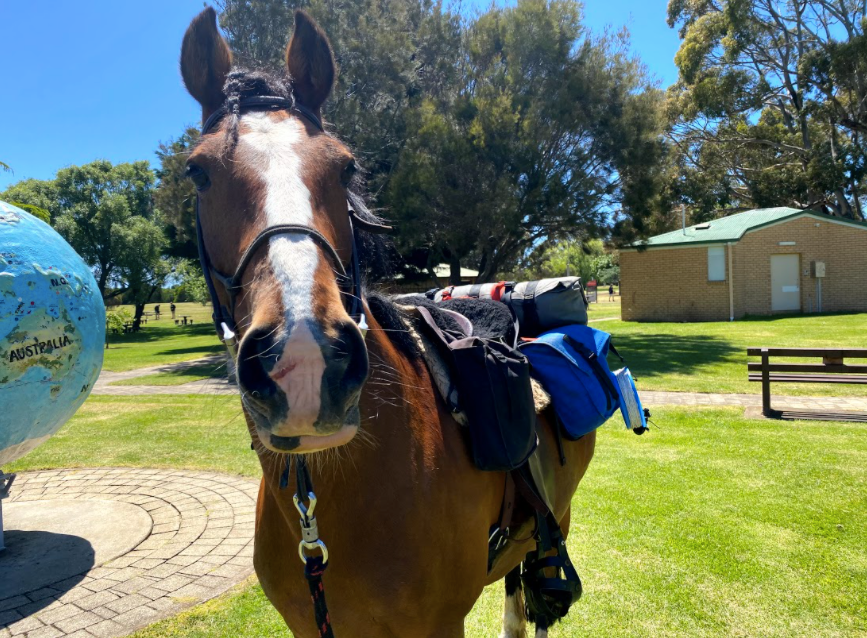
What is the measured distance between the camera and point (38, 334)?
117 inches

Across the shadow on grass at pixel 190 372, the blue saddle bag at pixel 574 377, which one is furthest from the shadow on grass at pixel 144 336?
the blue saddle bag at pixel 574 377

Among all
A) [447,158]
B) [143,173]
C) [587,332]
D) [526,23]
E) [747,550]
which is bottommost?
[747,550]

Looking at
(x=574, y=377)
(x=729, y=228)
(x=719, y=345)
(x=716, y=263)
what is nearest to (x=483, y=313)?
(x=574, y=377)

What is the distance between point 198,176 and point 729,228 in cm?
2773

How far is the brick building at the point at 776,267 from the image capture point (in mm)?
23547

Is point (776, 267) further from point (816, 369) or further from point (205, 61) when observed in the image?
point (205, 61)

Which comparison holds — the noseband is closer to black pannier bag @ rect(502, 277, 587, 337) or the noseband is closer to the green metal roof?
black pannier bag @ rect(502, 277, 587, 337)

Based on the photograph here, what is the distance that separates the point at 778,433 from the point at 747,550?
3.77 meters

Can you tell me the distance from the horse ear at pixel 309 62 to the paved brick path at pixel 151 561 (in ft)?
11.6

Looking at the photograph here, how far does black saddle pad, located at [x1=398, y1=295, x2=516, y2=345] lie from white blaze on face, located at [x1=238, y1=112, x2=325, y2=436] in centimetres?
109

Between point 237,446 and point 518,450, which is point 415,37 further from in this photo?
point 518,450

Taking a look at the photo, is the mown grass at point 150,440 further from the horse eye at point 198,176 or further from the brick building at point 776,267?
the brick building at point 776,267

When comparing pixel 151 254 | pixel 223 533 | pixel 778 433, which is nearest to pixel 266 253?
pixel 223 533

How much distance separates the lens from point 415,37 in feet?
56.4
